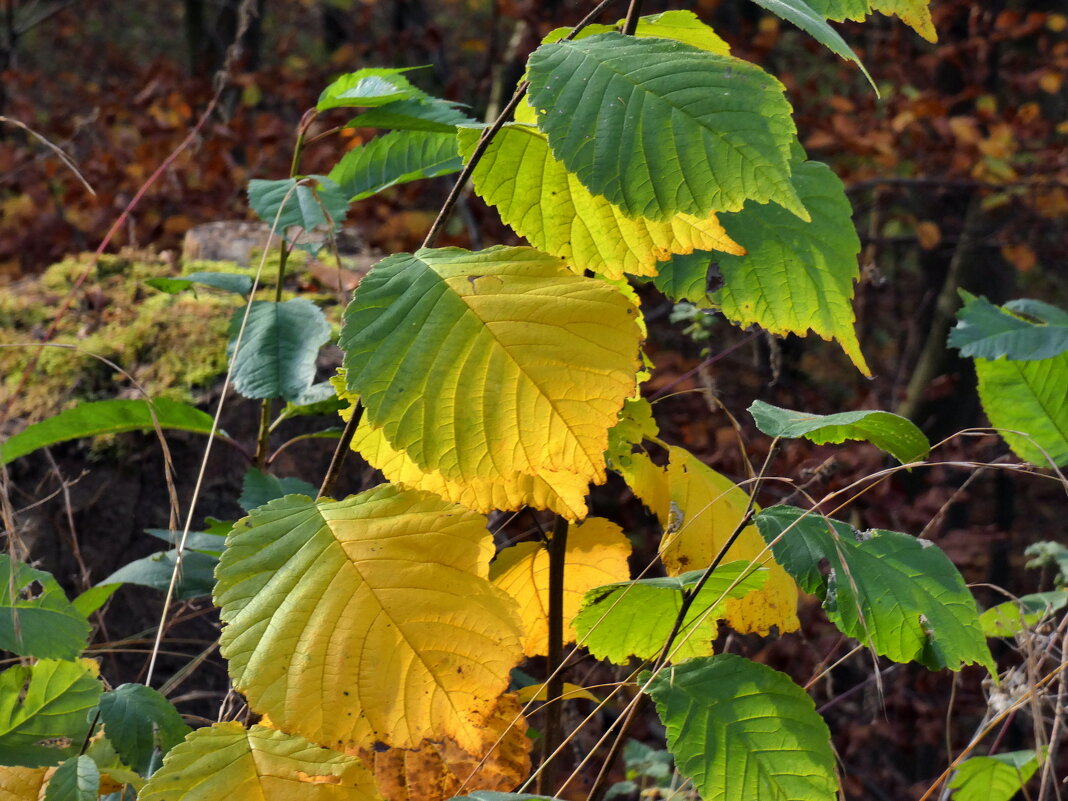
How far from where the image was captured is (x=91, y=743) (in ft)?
3.41

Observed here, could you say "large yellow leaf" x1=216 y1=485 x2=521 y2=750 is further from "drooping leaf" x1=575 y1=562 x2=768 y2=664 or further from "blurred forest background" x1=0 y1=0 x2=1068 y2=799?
"blurred forest background" x1=0 y1=0 x2=1068 y2=799

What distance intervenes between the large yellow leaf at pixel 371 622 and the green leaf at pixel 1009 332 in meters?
0.87

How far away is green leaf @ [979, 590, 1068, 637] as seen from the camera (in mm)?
1328

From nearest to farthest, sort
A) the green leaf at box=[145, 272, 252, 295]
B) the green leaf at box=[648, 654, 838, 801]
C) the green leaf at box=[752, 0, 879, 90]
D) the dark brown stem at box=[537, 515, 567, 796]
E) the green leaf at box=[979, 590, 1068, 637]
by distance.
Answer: the green leaf at box=[752, 0, 879, 90] < the green leaf at box=[648, 654, 838, 801] < the dark brown stem at box=[537, 515, 567, 796] < the green leaf at box=[979, 590, 1068, 637] < the green leaf at box=[145, 272, 252, 295]

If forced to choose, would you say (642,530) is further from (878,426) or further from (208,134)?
(208,134)

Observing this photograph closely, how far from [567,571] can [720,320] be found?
2483 mm

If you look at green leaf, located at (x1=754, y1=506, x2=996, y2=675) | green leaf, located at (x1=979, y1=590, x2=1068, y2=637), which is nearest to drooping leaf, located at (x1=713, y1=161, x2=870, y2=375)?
green leaf, located at (x1=754, y1=506, x2=996, y2=675)

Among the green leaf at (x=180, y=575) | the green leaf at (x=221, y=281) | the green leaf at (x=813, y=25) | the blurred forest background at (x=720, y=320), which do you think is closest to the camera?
the green leaf at (x=813, y=25)

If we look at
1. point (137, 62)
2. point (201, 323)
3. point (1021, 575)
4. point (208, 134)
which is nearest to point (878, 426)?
point (201, 323)

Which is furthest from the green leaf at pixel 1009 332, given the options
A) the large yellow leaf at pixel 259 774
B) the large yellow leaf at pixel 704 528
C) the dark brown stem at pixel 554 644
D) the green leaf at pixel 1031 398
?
the large yellow leaf at pixel 259 774

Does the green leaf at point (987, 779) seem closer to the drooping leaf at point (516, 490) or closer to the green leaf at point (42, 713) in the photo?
the drooping leaf at point (516, 490)

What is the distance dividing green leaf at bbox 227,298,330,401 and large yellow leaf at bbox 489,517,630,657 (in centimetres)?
41

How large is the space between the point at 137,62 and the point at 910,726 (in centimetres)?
1087

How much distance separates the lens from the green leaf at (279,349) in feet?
4.25
